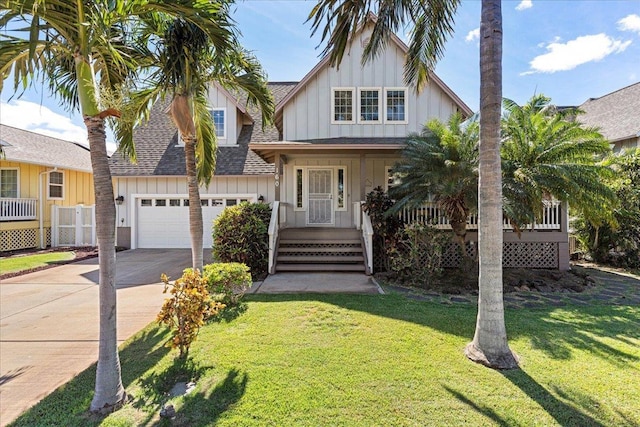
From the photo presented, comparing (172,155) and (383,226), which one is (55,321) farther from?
(172,155)

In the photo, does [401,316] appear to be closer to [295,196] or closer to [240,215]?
[240,215]

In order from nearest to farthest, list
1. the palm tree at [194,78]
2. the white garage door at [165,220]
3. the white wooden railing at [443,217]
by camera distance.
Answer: the palm tree at [194,78] < the white wooden railing at [443,217] < the white garage door at [165,220]

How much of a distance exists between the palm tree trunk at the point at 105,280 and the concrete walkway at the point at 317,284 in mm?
4064

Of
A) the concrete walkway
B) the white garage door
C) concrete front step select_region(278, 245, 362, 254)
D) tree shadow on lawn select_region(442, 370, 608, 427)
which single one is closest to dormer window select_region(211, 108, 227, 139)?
the white garage door

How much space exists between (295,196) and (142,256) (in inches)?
256

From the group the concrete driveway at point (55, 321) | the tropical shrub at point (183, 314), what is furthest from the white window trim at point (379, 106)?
the tropical shrub at point (183, 314)

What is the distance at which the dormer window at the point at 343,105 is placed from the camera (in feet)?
40.0

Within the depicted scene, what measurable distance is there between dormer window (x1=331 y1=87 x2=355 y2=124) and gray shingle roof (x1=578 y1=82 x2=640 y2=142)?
1155 centimetres

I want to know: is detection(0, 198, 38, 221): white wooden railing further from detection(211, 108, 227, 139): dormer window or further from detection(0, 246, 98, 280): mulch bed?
detection(211, 108, 227, 139): dormer window

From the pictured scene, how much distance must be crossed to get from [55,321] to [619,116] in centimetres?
2500

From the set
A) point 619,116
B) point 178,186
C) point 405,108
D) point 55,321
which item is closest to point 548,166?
point 405,108

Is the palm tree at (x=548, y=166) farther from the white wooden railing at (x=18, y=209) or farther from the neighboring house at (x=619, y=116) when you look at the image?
the white wooden railing at (x=18, y=209)

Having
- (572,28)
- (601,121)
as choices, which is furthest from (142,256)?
(601,121)

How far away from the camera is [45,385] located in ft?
12.0
